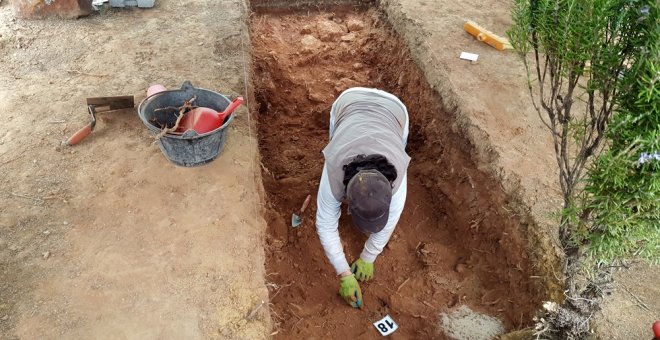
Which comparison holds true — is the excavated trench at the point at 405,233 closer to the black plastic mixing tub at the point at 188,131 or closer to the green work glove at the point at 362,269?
the green work glove at the point at 362,269

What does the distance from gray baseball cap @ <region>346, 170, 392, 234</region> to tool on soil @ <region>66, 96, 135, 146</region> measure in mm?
2306

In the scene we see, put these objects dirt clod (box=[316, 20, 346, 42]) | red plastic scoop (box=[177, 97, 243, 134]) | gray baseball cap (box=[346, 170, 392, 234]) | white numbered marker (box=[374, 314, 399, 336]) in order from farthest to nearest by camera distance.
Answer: dirt clod (box=[316, 20, 346, 42])
red plastic scoop (box=[177, 97, 243, 134])
white numbered marker (box=[374, 314, 399, 336])
gray baseball cap (box=[346, 170, 392, 234])

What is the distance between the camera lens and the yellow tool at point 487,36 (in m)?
4.86

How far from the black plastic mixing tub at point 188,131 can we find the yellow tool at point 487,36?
291 cm

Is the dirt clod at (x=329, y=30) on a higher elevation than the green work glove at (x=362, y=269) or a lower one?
higher

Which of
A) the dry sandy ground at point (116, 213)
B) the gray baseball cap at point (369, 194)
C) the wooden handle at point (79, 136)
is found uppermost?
the gray baseball cap at point (369, 194)

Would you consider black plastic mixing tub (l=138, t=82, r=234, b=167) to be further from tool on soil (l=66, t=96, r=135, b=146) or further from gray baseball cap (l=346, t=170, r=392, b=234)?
gray baseball cap (l=346, t=170, r=392, b=234)

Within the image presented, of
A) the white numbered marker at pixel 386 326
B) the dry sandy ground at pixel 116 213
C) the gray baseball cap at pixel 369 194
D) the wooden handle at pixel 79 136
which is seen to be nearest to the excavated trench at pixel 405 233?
the white numbered marker at pixel 386 326

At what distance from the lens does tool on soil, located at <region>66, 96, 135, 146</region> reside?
11.9ft

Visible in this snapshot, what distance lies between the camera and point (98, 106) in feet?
12.7

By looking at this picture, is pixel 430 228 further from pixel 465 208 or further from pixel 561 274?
pixel 561 274

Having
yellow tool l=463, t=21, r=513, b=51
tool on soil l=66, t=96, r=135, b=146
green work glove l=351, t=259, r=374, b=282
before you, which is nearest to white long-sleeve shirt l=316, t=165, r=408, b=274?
green work glove l=351, t=259, r=374, b=282

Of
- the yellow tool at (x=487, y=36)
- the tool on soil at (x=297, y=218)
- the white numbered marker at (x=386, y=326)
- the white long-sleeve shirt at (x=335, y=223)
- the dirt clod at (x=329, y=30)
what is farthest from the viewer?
the dirt clod at (x=329, y=30)

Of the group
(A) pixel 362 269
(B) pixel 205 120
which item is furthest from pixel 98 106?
(A) pixel 362 269
